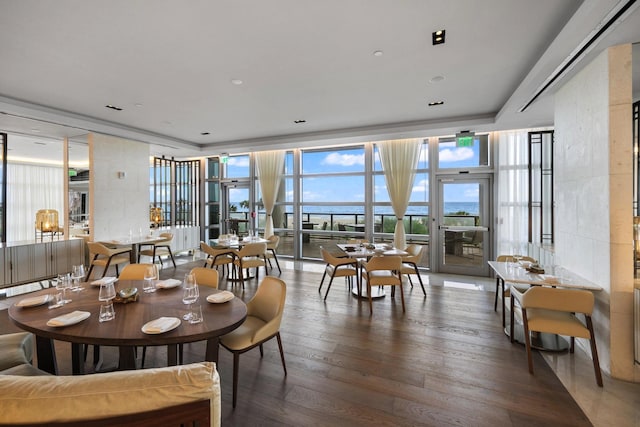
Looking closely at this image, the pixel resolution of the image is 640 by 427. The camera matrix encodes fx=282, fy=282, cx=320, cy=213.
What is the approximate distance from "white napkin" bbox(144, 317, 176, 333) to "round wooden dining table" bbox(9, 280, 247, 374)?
3 centimetres

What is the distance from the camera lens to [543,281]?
2836 mm

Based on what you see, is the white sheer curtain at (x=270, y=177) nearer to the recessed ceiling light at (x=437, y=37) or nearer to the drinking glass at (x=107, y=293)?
the recessed ceiling light at (x=437, y=37)

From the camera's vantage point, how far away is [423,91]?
13.2 ft

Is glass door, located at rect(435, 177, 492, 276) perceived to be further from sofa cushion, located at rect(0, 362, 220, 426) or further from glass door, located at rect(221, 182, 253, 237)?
sofa cushion, located at rect(0, 362, 220, 426)

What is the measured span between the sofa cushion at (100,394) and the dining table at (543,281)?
3003 millimetres

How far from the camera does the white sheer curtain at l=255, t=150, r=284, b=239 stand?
7.75 meters

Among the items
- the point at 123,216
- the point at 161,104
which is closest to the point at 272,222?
the point at 123,216

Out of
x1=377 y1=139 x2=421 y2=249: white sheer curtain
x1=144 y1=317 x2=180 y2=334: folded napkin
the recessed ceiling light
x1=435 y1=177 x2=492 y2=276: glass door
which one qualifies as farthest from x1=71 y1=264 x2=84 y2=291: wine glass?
x1=435 y1=177 x2=492 y2=276: glass door

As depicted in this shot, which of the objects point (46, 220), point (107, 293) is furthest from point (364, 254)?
point (46, 220)

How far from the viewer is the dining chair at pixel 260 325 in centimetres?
212

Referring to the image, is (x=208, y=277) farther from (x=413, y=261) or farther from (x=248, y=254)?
(x=413, y=261)

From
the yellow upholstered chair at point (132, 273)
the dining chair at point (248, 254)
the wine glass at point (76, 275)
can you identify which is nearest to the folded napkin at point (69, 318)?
the wine glass at point (76, 275)

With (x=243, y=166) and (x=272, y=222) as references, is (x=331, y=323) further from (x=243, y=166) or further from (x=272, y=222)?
(x=243, y=166)

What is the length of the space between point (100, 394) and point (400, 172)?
624 cm
